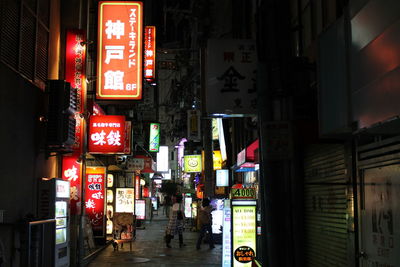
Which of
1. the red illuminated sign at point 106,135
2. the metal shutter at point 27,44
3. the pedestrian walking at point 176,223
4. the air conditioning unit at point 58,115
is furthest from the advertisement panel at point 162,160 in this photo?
the metal shutter at point 27,44

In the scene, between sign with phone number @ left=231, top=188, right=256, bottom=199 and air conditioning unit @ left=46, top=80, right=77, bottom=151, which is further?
sign with phone number @ left=231, top=188, right=256, bottom=199

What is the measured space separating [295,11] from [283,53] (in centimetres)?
514

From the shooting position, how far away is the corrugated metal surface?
6609mm

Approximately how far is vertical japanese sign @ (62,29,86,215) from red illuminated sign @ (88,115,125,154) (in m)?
1.88

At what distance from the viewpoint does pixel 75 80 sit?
42.7 feet

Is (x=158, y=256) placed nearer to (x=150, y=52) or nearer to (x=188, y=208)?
(x=150, y=52)

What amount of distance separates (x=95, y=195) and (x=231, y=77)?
1162cm

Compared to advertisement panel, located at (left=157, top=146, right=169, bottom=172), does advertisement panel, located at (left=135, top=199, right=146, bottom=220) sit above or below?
below

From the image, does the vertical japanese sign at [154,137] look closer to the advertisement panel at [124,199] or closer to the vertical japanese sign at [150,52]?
the advertisement panel at [124,199]

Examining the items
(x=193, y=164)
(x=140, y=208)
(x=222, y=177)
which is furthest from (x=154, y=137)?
(x=222, y=177)

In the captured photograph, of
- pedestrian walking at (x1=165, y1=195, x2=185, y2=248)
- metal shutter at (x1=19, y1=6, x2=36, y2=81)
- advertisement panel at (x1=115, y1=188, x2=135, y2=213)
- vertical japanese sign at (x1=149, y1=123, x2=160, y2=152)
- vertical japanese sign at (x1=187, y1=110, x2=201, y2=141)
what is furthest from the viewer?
vertical japanese sign at (x1=149, y1=123, x2=160, y2=152)

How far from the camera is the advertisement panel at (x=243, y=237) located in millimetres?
10844

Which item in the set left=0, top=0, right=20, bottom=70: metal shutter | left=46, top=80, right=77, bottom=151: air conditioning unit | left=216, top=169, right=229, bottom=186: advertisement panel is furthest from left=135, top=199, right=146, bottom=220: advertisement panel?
left=0, top=0, right=20, bottom=70: metal shutter

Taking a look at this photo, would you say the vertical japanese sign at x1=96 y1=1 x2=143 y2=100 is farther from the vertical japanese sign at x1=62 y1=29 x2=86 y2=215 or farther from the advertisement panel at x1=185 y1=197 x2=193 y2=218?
the advertisement panel at x1=185 y1=197 x2=193 y2=218
